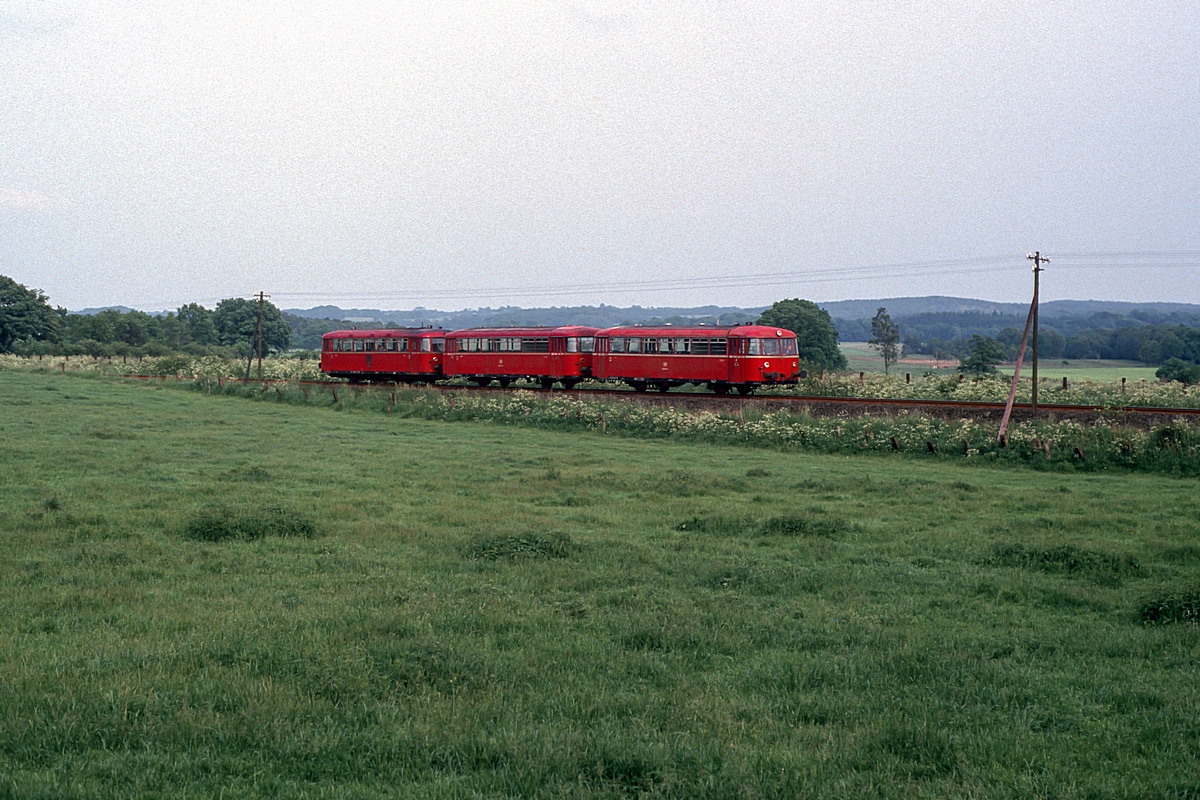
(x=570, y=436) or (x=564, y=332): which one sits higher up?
(x=564, y=332)

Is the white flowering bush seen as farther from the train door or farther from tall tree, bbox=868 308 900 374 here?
tall tree, bbox=868 308 900 374

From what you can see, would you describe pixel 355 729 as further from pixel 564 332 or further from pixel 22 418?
pixel 564 332

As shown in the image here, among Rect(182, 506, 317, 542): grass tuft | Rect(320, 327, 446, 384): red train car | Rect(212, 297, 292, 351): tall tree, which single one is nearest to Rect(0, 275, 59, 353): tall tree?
Rect(212, 297, 292, 351): tall tree

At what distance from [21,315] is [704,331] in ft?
293

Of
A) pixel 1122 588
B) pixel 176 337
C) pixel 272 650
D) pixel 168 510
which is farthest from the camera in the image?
pixel 176 337

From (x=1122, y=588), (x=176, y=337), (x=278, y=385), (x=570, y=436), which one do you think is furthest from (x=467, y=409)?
(x=176, y=337)

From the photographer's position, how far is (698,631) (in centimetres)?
957

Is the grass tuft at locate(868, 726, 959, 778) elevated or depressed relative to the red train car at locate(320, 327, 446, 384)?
depressed

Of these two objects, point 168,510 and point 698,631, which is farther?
point 168,510

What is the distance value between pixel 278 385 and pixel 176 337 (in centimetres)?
8914

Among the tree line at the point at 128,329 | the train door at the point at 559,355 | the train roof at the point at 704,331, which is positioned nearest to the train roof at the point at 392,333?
the train door at the point at 559,355

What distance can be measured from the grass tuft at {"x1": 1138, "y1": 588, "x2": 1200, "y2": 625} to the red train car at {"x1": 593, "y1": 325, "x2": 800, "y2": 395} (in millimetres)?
31231

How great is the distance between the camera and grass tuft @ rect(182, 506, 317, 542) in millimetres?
14469

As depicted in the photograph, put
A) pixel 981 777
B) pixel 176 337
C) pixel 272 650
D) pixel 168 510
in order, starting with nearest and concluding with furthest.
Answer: pixel 981 777 → pixel 272 650 → pixel 168 510 → pixel 176 337
